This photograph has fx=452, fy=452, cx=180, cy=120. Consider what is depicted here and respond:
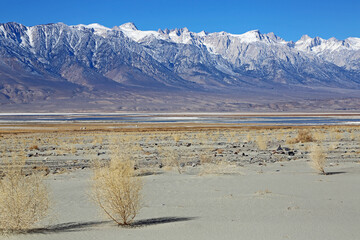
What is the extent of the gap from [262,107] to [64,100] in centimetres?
8363

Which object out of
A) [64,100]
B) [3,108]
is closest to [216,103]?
[64,100]

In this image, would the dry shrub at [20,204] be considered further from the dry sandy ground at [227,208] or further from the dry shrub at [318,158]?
the dry shrub at [318,158]

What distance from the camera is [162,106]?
184 meters

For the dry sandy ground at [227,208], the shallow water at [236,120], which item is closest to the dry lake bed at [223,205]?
the dry sandy ground at [227,208]

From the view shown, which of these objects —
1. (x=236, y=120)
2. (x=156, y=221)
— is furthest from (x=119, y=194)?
(x=236, y=120)

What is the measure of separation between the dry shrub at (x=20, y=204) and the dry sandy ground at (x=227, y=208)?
11.8 inches

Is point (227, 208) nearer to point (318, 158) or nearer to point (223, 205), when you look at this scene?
point (223, 205)

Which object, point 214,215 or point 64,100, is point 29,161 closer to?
point 214,215

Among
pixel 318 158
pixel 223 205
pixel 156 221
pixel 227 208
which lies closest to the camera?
pixel 156 221

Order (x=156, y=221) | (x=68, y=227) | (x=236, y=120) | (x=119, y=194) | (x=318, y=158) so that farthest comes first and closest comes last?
(x=236, y=120), (x=318, y=158), (x=156, y=221), (x=68, y=227), (x=119, y=194)

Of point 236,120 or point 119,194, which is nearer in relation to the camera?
point 119,194

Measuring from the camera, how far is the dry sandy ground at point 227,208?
7820mm

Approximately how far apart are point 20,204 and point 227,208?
4.36 meters

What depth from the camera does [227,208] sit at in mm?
9844
